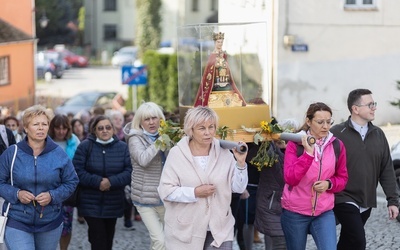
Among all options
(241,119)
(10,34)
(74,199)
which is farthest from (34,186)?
(10,34)

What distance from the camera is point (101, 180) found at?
31.4 feet

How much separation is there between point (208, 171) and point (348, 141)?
5.49 ft

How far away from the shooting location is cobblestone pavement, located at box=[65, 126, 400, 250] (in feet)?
37.1

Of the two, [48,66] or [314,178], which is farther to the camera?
[48,66]

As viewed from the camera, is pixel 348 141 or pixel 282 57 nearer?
pixel 348 141

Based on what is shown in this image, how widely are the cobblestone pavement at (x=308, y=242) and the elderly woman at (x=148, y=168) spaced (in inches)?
86.8

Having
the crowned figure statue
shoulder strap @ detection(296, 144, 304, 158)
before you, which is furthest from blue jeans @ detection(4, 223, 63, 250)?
shoulder strap @ detection(296, 144, 304, 158)

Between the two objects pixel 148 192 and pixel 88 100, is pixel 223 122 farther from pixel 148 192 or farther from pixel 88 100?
pixel 88 100

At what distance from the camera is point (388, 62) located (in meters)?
25.1

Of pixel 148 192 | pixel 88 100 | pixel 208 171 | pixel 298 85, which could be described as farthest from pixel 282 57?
pixel 208 171

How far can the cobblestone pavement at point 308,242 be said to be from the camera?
11.3m

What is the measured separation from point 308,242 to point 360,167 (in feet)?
12.2

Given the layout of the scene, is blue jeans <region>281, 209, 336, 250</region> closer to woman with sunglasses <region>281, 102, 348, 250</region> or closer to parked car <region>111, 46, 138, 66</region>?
woman with sunglasses <region>281, 102, 348, 250</region>

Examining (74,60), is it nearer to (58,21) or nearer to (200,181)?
(58,21)
